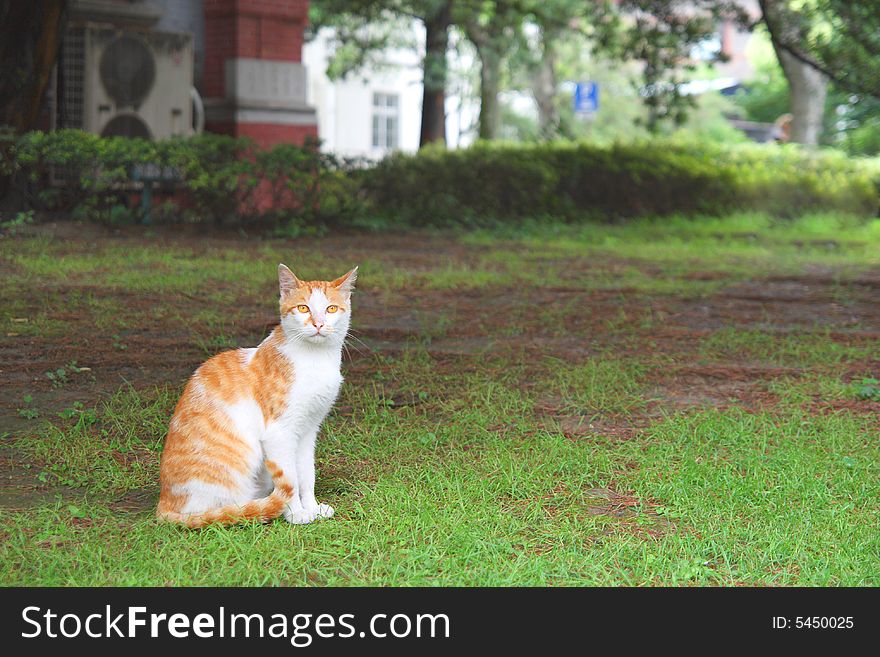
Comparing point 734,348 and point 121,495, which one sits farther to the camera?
point 734,348

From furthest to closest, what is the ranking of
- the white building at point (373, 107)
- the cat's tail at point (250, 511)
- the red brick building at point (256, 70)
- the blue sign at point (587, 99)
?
the white building at point (373, 107) → the blue sign at point (587, 99) → the red brick building at point (256, 70) → the cat's tail at point (250, 511)

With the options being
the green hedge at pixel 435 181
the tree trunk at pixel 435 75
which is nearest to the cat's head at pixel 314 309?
the green hedge at pixel 435 181

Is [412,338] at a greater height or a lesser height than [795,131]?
lesser

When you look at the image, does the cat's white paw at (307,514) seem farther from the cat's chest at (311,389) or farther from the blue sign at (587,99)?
the blue sign at (587,99)

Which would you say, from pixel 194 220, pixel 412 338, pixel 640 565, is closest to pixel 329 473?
pixel 640 565

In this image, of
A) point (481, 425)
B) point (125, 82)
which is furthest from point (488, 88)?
point (481, 425)

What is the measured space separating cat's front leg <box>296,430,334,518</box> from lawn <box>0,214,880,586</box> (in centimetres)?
12

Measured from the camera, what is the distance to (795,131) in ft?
101

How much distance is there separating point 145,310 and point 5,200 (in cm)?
575

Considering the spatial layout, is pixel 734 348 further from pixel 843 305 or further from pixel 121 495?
pixel 121 495

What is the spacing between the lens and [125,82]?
16031mm

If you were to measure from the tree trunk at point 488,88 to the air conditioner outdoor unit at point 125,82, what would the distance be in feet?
34.1

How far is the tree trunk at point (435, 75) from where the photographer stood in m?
Result: 21.7

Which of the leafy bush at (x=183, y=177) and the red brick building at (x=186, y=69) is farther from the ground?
the red brick building at (x=186, y=69)
